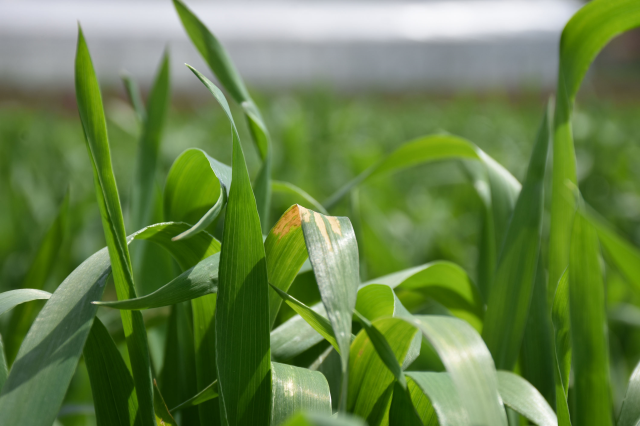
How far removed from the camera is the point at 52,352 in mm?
157

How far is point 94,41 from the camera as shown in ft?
38.0

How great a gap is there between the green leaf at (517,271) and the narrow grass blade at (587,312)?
4cm

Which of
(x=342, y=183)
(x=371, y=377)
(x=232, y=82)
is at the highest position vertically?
(x=232, y=82)

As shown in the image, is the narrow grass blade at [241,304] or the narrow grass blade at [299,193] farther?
the narrow grass blade at [299,193]

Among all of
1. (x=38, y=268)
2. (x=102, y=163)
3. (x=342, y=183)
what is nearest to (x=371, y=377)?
(x=102, y=163)

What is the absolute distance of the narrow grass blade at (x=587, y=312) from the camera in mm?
182

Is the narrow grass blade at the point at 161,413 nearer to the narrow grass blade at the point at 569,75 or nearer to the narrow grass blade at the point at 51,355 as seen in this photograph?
the narrow grass blade at the point at 51,355

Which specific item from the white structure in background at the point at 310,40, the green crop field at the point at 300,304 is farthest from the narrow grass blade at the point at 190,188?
the white structure in background at the point at 310,40

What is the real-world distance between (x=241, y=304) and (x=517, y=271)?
5.2 inches

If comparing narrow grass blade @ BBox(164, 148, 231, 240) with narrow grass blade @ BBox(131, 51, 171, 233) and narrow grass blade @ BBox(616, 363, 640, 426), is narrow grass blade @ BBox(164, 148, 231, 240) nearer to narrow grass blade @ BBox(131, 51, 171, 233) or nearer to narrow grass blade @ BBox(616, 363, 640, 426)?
narrow grass blade @ BBox(131, 51, 171, 233)

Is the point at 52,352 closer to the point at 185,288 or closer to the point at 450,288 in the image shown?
the point at 185,288

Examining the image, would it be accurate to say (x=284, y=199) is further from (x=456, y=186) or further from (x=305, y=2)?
(x=305, y=2)

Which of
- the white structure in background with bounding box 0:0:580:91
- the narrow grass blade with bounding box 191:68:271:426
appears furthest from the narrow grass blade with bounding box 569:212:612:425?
the white structure in background with bounding box 0:0:580:91

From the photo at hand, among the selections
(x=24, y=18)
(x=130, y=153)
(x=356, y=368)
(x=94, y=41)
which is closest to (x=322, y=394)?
(x=356, y=368)
